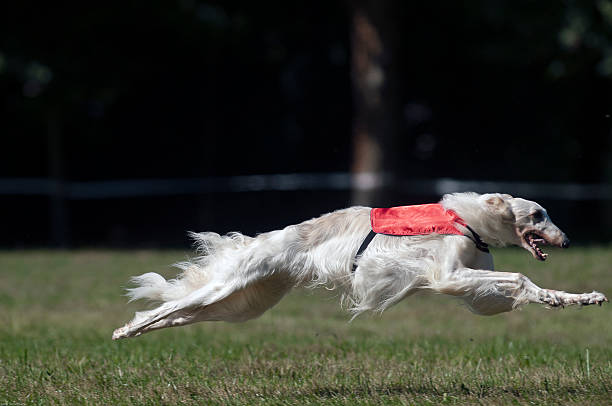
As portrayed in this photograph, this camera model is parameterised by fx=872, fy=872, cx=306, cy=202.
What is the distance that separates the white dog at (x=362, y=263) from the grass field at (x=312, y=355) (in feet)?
1.04

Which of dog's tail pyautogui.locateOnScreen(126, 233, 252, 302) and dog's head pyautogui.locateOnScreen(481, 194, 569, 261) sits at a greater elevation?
dog's head pyautogui.locateOnScreen(481, 194, 569, 261)

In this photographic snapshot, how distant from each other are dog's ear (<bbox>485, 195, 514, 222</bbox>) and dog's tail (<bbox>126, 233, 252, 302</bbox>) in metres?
1.58

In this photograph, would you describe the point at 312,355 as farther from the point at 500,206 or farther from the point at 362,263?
the point at 500,206

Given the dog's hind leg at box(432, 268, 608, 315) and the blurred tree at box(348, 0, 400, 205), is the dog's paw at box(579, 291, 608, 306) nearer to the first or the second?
the dog's hind leg at box(432, 268, 608, 315)

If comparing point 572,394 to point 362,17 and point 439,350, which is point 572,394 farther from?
point 362,17

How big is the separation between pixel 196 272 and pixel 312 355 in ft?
4.26

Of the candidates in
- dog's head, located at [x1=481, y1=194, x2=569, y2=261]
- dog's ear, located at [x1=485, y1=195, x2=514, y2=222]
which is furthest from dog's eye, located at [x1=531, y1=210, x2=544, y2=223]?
dog's ear, located at [x1=485, y1=195, x2=514, y2=222]

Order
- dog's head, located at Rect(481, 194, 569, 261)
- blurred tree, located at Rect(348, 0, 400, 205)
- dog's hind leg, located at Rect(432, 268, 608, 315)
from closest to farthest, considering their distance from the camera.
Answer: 1. dog's hind leg, located at Rect(432, 268, 608, 315)
2. dog's head, located at Rect(481, 194, 569, 261)
3. blurred tree, located at Rect(348, 0, 400, 205)

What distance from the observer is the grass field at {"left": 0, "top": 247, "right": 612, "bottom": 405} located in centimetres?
527

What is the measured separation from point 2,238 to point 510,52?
38.7ft

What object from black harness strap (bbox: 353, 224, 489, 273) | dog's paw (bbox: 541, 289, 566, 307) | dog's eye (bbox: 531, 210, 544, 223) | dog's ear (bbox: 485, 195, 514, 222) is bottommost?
dog's paw (bbox: 541, 289, 566, 307)

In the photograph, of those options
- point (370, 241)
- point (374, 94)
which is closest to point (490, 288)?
point (370, 241)

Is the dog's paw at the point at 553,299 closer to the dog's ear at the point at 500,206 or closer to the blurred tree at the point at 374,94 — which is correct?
the dog's ear at the point at 500,206

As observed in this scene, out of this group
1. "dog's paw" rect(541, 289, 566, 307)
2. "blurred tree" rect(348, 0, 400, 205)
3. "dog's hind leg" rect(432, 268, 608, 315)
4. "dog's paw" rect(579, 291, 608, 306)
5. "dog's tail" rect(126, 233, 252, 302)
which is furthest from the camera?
"blurred tree" rect(348, 0, 400, 205)
